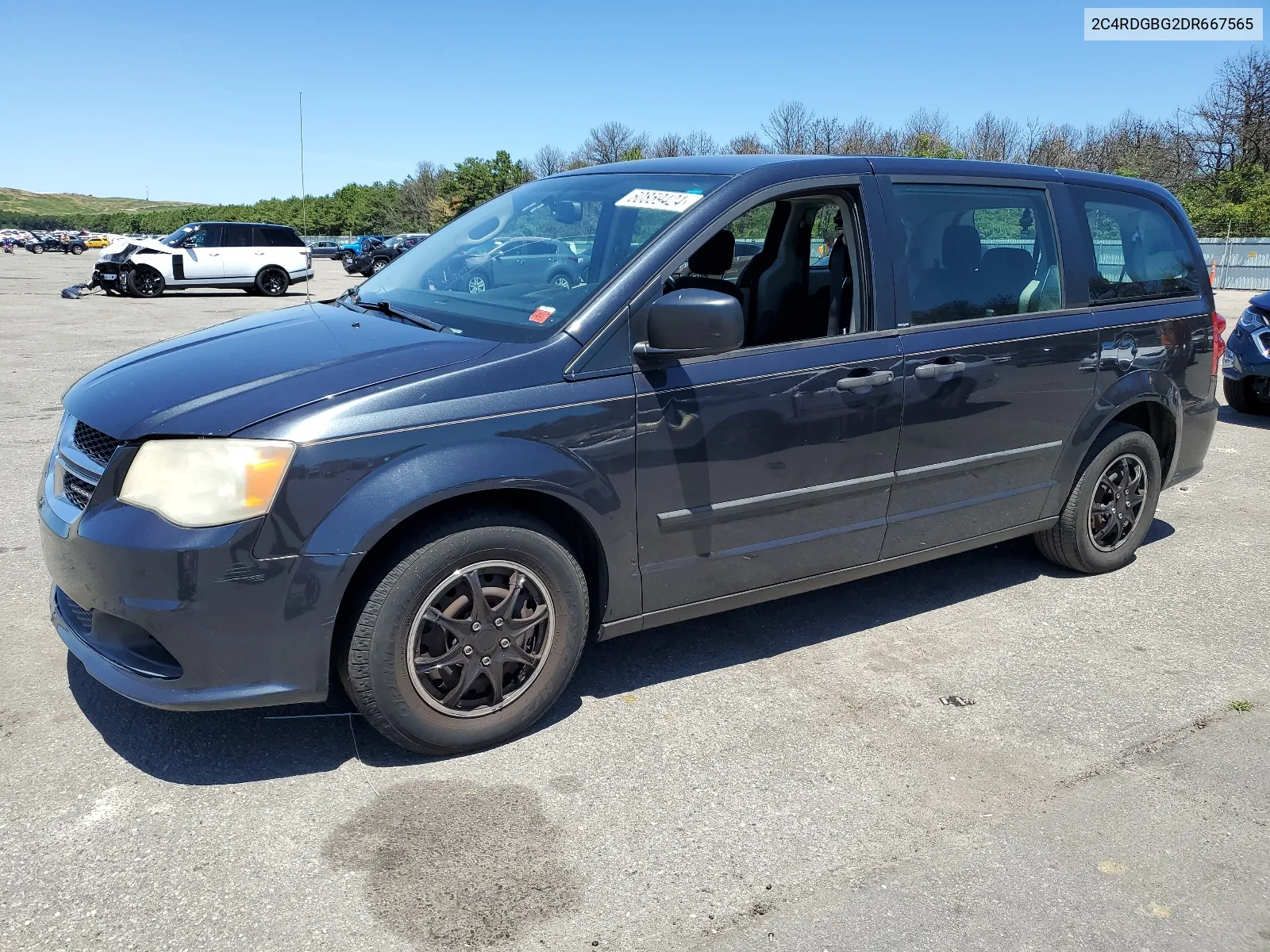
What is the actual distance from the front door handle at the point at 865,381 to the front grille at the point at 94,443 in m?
2.41

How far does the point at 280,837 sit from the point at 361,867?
28 centimetres

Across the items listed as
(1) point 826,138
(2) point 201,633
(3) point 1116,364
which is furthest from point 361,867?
(1) point 826,138

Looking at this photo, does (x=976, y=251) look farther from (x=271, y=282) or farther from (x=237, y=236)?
(x=271, y=282)

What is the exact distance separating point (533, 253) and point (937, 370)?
5.35ft

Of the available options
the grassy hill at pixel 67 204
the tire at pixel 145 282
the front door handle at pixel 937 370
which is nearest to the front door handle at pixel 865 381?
the front door handle at pixel 937 370

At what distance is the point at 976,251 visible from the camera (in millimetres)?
Answer: 4297

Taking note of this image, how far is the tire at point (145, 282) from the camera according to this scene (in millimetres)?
22094

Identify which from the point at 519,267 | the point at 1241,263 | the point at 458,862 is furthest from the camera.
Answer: the point at 1241,263

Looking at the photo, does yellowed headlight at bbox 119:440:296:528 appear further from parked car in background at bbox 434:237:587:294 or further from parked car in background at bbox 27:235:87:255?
parked car in background at bbox 27:235:87:255

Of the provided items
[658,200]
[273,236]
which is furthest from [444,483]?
[273,236]

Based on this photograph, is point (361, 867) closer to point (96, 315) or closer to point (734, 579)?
point (734, 579)

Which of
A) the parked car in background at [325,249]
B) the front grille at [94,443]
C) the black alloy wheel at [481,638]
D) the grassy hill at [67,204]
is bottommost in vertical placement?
the black alloy wheel at [481,638]

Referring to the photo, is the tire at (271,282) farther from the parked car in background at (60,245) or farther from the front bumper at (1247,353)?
the parked car in background at (60,245)

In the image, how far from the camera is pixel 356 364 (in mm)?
3125
